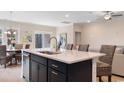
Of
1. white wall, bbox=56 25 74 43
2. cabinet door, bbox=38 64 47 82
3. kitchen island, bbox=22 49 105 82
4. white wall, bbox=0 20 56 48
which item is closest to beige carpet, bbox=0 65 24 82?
kitchen island, bbox=22 49 105 82

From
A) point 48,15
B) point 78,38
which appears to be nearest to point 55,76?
point 48,15

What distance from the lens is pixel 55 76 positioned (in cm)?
217

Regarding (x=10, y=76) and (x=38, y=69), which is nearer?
(x=38, y=69)

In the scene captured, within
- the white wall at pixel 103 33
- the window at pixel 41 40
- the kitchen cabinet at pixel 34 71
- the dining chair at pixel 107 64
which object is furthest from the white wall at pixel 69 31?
the kitchen cabinet at pixel 34 71

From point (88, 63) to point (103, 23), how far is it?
261 inches

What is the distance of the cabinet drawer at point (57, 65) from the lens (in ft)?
6.50

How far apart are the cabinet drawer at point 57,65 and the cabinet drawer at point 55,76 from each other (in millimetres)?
63

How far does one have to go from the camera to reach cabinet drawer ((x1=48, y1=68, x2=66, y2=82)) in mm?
1994

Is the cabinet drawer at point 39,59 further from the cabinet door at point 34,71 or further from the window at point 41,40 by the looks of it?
the window at point 41,40

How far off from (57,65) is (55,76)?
0.64 ft

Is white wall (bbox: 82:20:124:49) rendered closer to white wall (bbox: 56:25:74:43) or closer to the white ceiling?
white wall (bbox: 56:25:74:43)

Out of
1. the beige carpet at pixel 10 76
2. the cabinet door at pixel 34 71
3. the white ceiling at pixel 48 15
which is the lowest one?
the beige carpet at pixel 10 76

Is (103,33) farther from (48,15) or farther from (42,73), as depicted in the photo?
(42,73)

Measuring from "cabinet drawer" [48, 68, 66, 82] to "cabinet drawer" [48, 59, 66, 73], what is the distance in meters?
0.06
